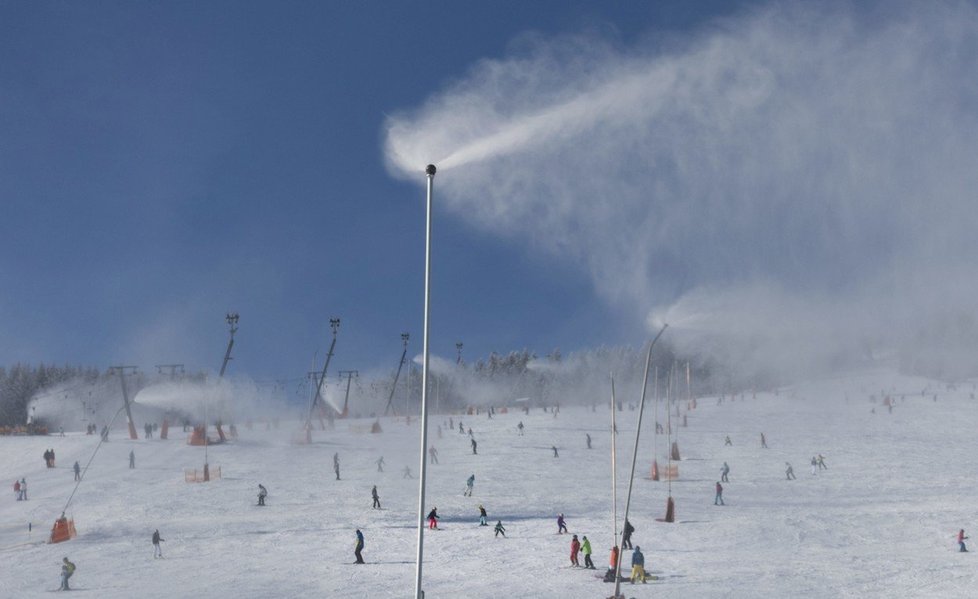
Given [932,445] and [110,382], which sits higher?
[110,382]

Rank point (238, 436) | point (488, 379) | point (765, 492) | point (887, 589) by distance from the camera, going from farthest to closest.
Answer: point (488, 379), point (238, 436), point (765, 492), point (887, 589)

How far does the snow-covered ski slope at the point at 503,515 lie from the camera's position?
31.0 m

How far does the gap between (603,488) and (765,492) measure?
8864 millimetres

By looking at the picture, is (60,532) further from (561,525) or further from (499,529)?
(561,525)

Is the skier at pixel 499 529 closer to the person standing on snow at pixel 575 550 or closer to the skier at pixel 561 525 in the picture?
the skier at pixel 561 525

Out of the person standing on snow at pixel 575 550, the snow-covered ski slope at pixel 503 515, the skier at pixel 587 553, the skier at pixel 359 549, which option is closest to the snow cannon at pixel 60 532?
the snow-covered ski slope at pixel 503 515

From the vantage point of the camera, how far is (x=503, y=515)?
43.6 metres

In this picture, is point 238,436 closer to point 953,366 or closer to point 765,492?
point 765,492

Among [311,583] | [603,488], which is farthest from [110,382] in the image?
[311,583]

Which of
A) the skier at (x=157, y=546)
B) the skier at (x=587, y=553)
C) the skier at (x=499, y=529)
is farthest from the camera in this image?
the skier at (x=499, y=529)

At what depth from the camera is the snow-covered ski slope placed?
31.0m

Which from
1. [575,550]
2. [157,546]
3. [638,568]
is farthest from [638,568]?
[157,546]

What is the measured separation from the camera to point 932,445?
226 ft

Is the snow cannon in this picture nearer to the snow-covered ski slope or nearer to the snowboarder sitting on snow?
the snow-covered ski slope
